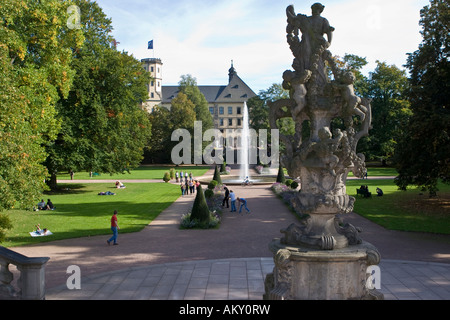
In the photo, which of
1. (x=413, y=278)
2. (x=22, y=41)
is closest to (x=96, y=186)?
(x=22, y=41)

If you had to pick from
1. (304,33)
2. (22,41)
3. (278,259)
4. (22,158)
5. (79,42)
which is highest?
(79,42)

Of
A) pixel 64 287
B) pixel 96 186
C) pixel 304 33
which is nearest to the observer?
pixel 304 33

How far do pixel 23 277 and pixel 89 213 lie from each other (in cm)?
1567

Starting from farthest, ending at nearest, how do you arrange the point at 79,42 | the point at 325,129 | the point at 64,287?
the point at 79,42, the point at 64,287, the point at 325,129

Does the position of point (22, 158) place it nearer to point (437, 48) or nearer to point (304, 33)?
point (304, 33)

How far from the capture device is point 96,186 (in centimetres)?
3941

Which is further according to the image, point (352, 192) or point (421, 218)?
point (352, 192)

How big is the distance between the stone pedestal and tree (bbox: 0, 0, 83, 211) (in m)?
12.7

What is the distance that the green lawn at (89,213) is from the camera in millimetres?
17844

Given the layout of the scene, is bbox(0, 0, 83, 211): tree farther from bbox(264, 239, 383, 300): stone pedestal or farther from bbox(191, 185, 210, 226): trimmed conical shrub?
bbox(264, 239, 383, 300): stone pedestal

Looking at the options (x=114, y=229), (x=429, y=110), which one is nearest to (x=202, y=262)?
(x=114, y=229)

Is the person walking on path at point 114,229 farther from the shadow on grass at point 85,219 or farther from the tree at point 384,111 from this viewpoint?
the tree at point 384,111

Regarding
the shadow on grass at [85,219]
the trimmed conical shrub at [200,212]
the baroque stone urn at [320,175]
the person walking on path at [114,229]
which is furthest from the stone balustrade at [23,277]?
the trimmed conical shrub at [200,212]

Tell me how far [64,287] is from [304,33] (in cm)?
865
